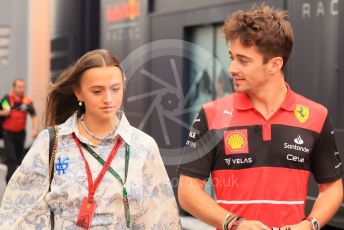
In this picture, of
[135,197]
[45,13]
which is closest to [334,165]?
[135,197]

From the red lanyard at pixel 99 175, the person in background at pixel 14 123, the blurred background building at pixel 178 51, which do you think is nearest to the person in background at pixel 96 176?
the red lanyard at pixel 99 175

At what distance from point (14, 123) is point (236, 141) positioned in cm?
904

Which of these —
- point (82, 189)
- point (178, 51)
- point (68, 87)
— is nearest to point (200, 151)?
point (82, 189)

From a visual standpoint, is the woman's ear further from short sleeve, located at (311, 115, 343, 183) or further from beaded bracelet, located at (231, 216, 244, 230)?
short sleeve, located at (311, 115, 343, 183)

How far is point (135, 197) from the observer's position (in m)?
3.14

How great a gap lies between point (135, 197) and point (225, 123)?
1.54 ft

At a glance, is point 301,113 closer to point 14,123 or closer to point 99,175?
point 99,175

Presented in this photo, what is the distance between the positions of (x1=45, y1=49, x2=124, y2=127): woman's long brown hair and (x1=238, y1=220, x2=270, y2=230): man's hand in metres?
0.89

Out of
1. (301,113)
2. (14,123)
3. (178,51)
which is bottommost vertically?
(14,123)

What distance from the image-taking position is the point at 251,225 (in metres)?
2.85

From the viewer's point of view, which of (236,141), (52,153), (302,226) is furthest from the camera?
(52,153)

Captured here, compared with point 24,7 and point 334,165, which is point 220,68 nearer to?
point 334,165

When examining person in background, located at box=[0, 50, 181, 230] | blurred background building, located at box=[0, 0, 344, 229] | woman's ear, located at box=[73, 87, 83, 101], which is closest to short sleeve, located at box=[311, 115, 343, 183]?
person in background, located at box=[0, 50, 181, 230]

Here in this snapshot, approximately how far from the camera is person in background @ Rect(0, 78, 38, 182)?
11.4 m
